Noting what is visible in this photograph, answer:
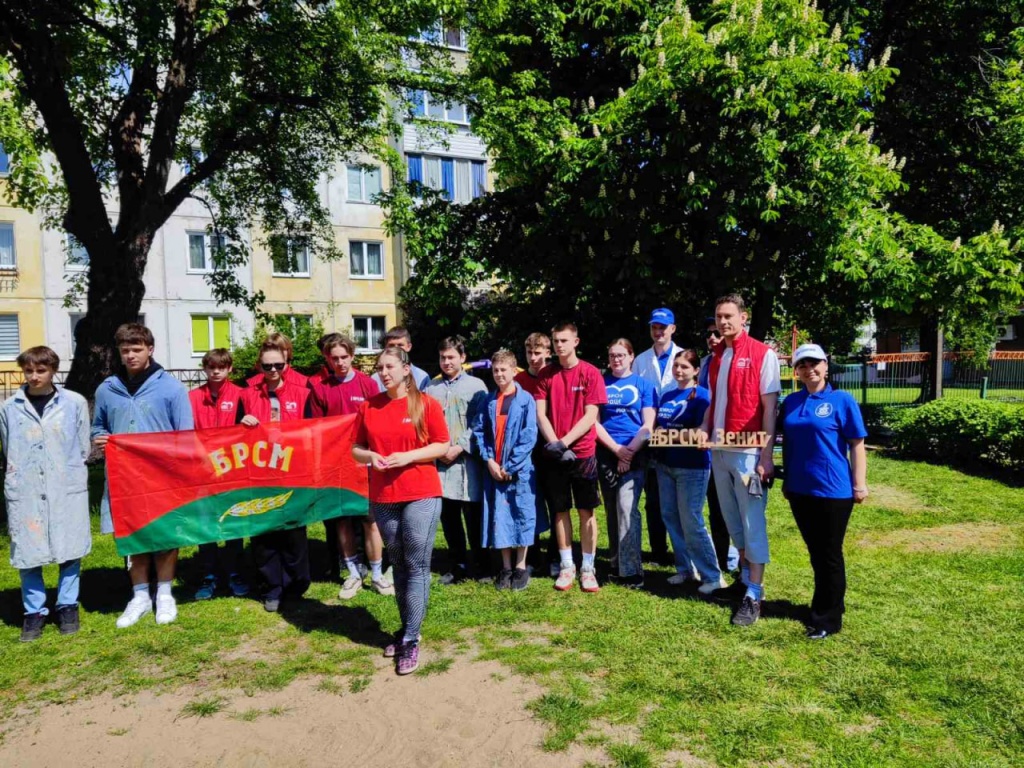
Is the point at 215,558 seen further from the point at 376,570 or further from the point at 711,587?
the point at 711,587

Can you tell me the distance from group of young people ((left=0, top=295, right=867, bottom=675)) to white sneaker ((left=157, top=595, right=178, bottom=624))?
0.02 m

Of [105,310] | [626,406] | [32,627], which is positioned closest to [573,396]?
[626,406]

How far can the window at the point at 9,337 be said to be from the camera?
90.6ft

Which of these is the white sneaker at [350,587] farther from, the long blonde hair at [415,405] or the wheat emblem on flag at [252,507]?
the long blonde hair at [415,405]

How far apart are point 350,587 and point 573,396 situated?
251 cm

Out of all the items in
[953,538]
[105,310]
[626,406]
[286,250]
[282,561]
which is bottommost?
[953,538]

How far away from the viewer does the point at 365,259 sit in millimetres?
31828

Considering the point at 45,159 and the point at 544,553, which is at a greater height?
the point at 45,159

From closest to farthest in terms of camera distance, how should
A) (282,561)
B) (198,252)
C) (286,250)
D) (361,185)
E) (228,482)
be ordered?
(228,482)
(282,561)
(286,250)
(198,252)
(361,185)

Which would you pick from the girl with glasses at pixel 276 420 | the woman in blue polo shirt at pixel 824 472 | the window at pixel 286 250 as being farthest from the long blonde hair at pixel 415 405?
the window at pixel 286 250

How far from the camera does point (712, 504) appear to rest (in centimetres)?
658

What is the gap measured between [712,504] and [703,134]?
19.2 feet

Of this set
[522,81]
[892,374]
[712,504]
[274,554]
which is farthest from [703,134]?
[892,374]

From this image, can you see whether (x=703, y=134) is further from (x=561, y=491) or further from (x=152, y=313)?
(x=152, y=313)
